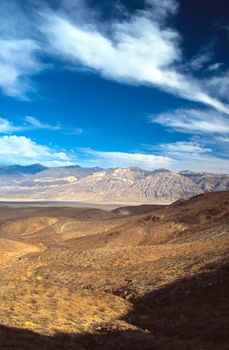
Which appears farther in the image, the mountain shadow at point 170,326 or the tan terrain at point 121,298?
the tan terrain at point 121,298

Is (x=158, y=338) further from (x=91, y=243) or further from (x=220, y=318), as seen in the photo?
(x=91, y=243)

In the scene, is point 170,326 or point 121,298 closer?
point 170,326

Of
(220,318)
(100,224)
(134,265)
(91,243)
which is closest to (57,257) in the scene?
(134,265)

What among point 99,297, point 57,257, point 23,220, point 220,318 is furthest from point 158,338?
point 23,220

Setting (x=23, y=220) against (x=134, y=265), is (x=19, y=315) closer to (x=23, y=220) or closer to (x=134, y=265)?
(x=134, y=265)

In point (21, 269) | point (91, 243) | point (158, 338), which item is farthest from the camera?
point (91, 243)

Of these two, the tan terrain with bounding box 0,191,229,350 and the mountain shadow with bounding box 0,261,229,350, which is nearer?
the mountain shadow with bounding box 0,261,229,350

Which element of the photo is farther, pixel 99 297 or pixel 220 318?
pixel 99 297

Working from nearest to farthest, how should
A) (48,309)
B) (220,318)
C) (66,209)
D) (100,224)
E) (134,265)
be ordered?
(220,318) < (48,309) < (134,265) < (100,224) < (66,209)

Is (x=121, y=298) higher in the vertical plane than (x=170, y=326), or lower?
lower
